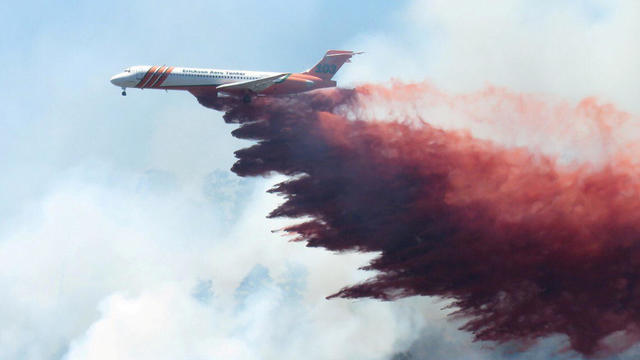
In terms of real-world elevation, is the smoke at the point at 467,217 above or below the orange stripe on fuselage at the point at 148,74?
below

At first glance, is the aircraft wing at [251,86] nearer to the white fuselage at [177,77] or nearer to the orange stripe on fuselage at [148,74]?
the white fuselage at [177,77]

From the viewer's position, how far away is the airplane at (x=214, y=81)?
65.6m

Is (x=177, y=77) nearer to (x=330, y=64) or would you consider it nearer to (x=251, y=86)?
(x=251, y=86)

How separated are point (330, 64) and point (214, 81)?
10.2m

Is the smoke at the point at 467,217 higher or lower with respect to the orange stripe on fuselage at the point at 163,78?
lower

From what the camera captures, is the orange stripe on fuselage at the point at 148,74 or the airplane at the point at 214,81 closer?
the airplane at the point at 214,81

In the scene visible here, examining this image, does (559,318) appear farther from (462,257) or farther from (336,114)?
(336,114)

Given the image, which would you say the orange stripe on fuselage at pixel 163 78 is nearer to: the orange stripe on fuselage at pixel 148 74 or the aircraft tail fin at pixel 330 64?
the orange stripe on fuselage at pixel 148 74

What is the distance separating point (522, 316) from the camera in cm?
6250

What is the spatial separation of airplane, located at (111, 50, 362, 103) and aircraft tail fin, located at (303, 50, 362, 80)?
6.52 feet

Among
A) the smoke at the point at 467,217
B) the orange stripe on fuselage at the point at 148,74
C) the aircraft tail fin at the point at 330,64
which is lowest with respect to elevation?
the smoke at the point at 467,217

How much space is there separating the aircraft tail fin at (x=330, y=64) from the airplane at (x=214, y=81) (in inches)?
78.3

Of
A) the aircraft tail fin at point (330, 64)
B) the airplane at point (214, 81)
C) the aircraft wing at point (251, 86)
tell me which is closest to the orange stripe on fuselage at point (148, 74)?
the airplane at point (214, 81)

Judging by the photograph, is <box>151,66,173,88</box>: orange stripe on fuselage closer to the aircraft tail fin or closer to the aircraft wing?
the aircraft wing
